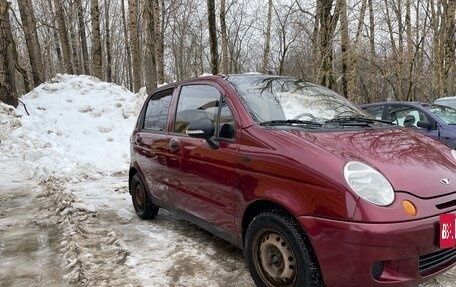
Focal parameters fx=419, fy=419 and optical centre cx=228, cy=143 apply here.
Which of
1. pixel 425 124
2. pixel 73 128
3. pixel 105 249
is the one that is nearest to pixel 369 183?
pixel 105 249

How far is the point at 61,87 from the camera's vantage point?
14.5 meters

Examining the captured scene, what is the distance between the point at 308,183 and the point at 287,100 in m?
1.16

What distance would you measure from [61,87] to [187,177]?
471 inches

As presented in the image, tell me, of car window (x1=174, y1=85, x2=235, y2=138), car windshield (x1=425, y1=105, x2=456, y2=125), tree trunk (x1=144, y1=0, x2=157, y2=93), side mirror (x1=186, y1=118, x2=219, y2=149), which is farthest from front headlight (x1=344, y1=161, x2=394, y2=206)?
tree trunk (x1=144, y1=0, x2=157, y2=93)

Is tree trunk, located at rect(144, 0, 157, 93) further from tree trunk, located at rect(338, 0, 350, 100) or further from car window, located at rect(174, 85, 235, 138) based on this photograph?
car window, located at rect(174, 85, 235, 138)

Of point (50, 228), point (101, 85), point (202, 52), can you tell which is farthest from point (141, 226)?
point (202, 52)

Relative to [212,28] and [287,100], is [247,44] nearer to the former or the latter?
[212,28]

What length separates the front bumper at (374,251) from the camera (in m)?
2.47

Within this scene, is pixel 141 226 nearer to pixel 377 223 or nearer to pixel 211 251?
pixel 211 251

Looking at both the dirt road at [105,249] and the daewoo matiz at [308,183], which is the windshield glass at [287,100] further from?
the dirt road at [105,249]

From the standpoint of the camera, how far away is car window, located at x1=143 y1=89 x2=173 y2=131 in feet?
15.8

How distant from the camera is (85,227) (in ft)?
16.4

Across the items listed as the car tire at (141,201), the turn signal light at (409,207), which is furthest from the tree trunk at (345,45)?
the turn signal light at (409,207)

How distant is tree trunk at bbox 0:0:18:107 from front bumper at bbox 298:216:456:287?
12090mm
